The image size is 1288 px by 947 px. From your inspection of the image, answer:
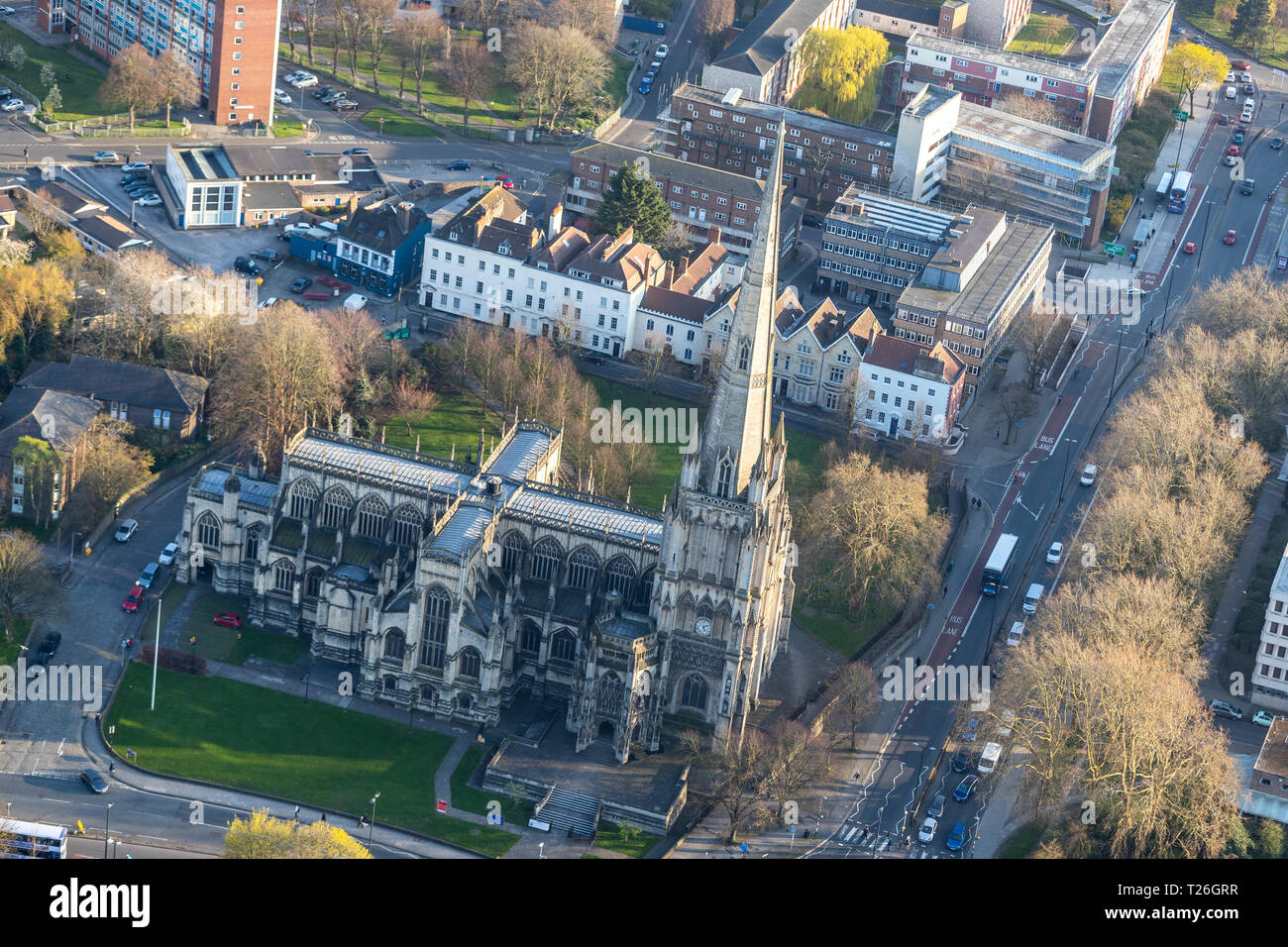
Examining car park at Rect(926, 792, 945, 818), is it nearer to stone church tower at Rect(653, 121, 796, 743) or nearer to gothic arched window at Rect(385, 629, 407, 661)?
stone church tower at Rect(653, 121, 796, 743)

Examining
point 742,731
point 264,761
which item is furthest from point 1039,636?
point 264,761

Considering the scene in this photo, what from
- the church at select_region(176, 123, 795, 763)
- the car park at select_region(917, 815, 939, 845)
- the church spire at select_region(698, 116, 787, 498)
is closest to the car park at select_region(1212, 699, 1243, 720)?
the car park at select_region(917, 815, 939, 845)

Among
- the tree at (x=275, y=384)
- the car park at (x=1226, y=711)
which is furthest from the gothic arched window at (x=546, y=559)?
the car park at (x=1226, y=711)

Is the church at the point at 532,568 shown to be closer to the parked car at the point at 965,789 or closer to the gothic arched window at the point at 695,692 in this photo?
the gothic arched window at the point at 695,692

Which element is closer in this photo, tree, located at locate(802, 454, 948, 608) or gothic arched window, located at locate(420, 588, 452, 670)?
gothic arched window, located at locate(420, 588, 452, 670)

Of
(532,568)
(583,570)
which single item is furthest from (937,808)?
(532,568)

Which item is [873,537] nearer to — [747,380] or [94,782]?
[747,380]

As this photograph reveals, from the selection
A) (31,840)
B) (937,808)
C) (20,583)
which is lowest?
(31,840)
